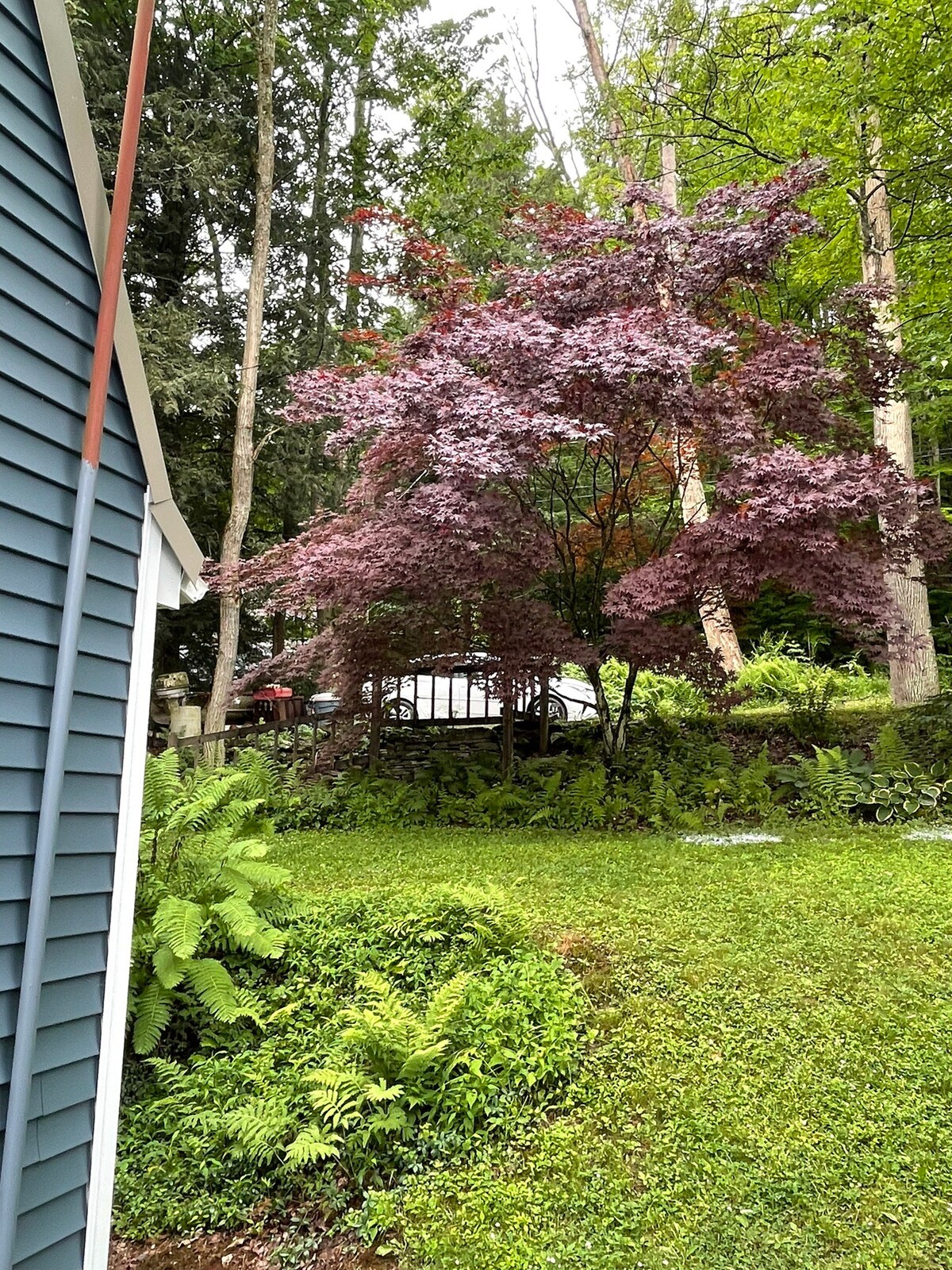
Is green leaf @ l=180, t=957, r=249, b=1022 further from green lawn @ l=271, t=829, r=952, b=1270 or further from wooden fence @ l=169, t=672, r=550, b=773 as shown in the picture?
wooden fence @ l=169, t=672, r=550, b=773

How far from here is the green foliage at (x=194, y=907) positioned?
297 centimetres

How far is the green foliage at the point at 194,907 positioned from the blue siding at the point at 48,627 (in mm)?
1157

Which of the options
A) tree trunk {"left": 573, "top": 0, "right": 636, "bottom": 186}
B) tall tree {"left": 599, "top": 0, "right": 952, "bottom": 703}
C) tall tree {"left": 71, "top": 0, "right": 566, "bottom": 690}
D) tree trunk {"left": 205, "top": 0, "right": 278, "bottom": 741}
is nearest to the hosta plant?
tall tree {"left": 599, "top": 0, "right": 952, "bottom": 703}

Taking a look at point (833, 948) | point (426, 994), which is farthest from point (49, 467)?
point (833, 948)

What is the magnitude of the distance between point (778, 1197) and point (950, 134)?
7985 millimetres

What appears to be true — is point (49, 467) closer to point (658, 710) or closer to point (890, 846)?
point (890, 846)

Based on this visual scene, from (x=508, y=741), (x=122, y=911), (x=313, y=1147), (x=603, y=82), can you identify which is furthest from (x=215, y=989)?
(x=603, y=82)

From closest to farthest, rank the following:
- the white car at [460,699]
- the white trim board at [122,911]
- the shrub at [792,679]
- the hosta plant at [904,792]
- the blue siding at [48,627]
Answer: the blue siding at [48,627] → the white trim board at [122,911] → the hosta plant at [904,792] → the white car at [460,699] → the shrub at [792,679]

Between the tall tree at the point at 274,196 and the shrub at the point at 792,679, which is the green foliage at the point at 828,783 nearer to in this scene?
the shrub at the point at 792,679

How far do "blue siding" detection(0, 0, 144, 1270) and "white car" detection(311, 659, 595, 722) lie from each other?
4.32m

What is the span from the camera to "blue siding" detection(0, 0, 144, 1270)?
1.55 meters

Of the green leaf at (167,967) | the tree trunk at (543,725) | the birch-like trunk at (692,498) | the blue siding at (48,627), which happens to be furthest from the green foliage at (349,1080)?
the birch-like trunk at (692,498)

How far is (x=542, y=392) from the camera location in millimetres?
4883

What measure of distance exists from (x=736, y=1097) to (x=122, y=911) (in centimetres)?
196
